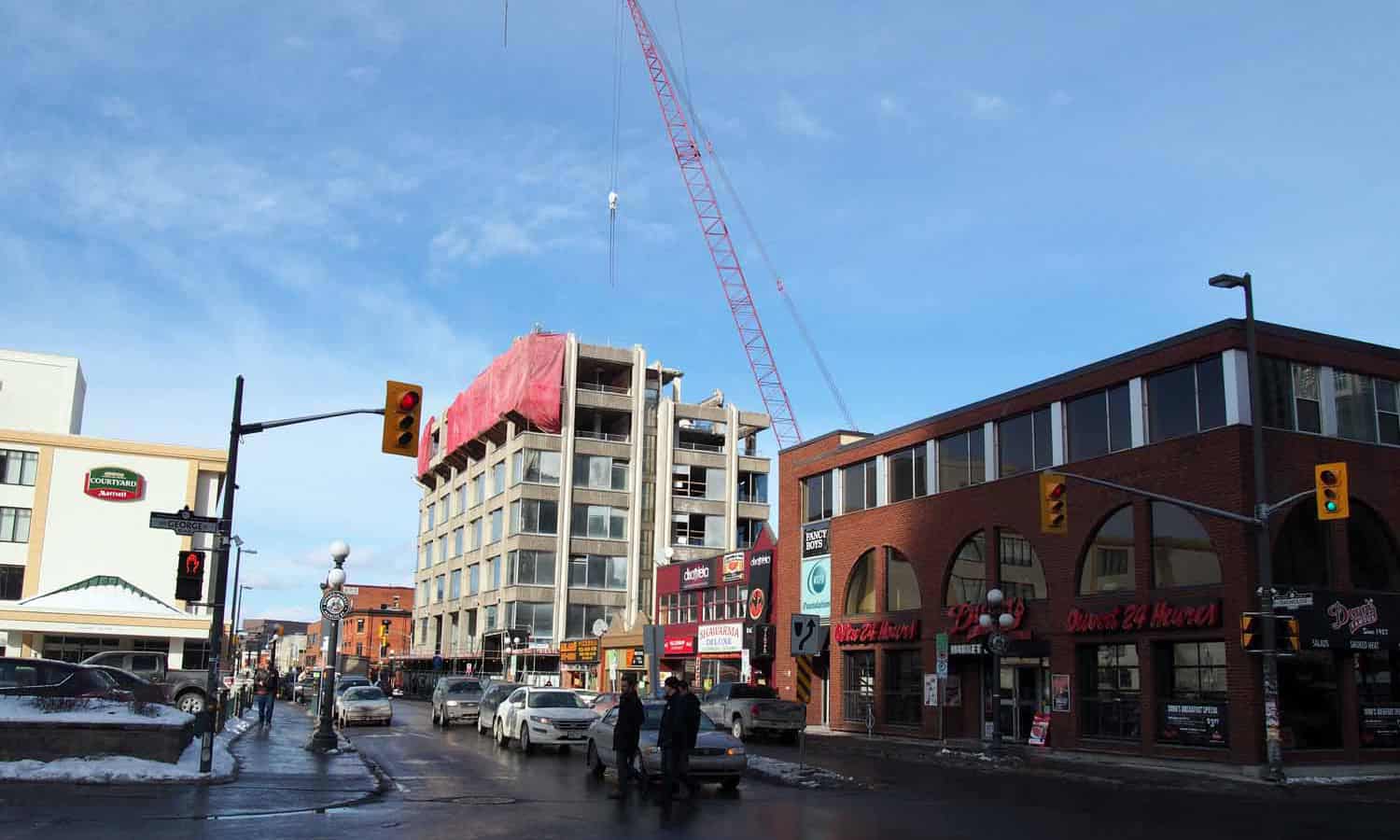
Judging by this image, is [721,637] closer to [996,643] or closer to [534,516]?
[996,643]

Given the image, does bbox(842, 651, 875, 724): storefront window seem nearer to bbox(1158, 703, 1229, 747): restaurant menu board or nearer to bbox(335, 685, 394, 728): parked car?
bbox(1158, 703, 1229, 747): restaurant menu board

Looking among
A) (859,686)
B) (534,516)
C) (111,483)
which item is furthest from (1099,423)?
(534,516)

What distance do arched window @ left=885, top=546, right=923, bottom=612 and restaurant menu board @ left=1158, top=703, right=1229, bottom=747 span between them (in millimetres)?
11108

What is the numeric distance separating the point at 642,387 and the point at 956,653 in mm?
56790

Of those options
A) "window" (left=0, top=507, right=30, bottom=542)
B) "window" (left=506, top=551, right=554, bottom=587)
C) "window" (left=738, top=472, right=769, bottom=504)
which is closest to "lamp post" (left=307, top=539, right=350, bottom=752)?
"window" (left=0, top=507, right=30, bottom=542)

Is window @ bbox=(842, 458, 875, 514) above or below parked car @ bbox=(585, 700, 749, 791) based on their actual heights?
above

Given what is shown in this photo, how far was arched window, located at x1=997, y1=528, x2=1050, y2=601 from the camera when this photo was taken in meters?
34.1

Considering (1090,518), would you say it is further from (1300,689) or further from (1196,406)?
(1300,689)

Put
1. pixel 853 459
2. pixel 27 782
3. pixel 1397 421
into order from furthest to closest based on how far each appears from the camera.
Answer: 1. pixel 853 459
2. pixel 1397 421
3. pixel 27 782

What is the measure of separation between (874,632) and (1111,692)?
421 inches

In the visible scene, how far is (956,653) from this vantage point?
3641 centimetres

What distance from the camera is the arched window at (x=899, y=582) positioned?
39875 mm

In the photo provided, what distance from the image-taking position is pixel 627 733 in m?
18.9

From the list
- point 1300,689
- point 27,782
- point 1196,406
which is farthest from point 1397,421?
point 27,782
